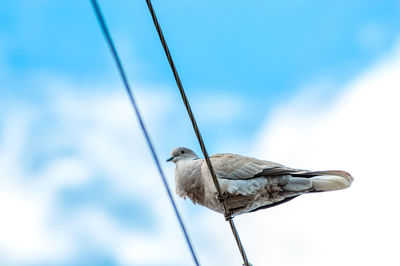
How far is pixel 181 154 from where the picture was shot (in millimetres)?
5691

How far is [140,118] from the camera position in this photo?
247 centimetres

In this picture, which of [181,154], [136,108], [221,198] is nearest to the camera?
[136,108]

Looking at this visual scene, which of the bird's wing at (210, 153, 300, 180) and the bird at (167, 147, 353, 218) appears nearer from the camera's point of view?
the bird at (167, 147, 353, 218)

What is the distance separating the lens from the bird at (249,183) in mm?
4828

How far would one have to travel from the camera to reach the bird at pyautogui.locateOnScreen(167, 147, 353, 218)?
190 inches

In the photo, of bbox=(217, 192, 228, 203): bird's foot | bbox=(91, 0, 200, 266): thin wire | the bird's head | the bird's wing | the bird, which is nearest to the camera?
bbox=(91, 0, 200, 266): thin wire

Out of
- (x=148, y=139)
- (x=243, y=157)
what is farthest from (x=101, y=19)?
(x=243, y=157)

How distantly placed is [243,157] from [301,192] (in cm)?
69

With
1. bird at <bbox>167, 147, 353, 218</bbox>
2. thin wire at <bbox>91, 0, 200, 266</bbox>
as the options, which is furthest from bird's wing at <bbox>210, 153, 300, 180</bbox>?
thin wire at <bbox>91, 0, 200, 266</bbox>

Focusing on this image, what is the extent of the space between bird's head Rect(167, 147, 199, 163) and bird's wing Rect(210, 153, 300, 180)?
54cm

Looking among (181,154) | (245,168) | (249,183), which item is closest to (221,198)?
(249,183)

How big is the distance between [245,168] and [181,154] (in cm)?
93

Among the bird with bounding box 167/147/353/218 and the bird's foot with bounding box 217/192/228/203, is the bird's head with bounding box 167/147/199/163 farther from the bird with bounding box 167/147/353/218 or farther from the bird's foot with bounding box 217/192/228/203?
the bird's foot with bounding box 217/192/228/203

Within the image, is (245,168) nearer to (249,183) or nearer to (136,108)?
(249,183)
